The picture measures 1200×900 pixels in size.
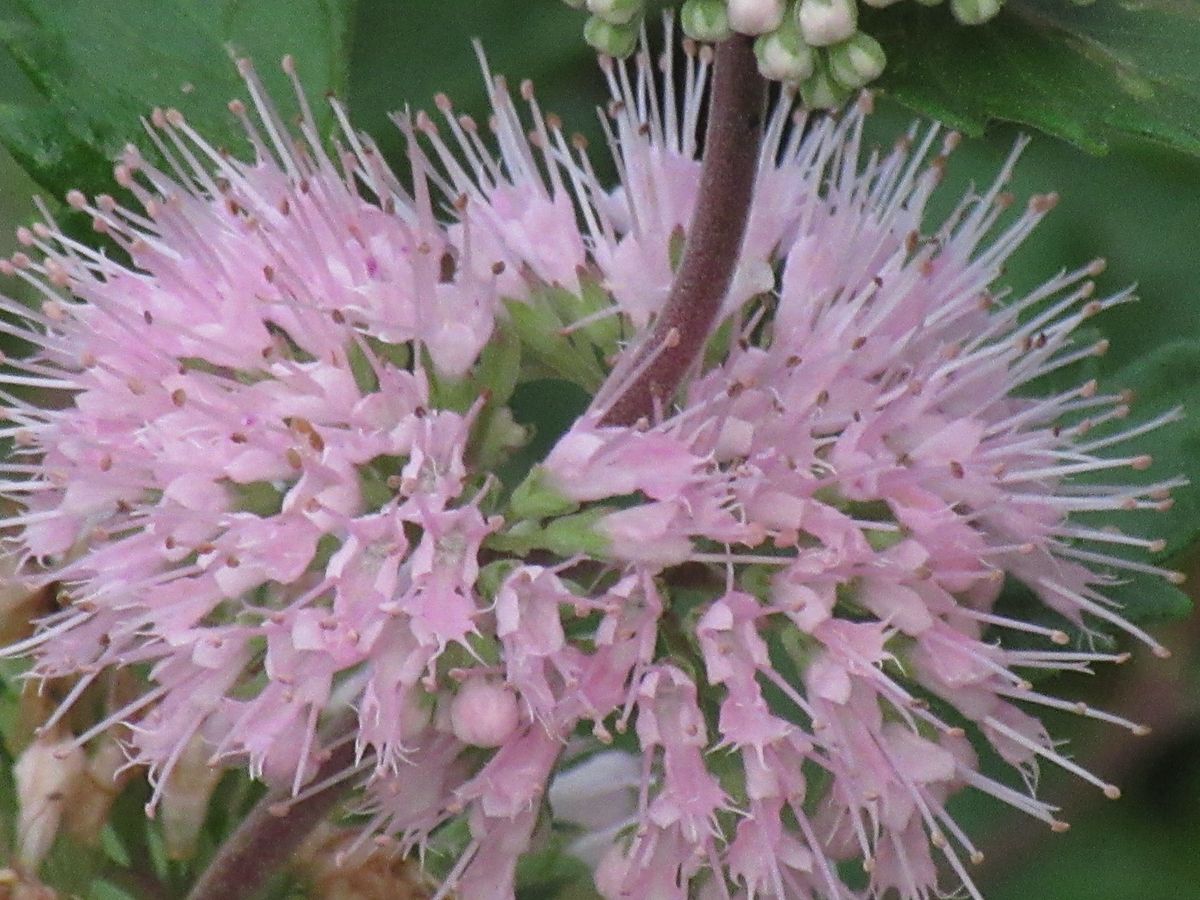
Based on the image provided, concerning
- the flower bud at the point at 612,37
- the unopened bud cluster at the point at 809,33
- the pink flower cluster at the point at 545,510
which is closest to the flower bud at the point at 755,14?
the unopened bud cluster at the point at 809,33

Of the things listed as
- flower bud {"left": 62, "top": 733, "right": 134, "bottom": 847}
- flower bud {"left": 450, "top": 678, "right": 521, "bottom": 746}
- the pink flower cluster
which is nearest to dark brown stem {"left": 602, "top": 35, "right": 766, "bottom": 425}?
the pink flower cluster

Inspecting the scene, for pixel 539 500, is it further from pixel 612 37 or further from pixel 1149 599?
pixel 1149 599

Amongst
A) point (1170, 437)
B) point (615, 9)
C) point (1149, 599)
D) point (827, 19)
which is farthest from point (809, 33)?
point (1170, 437)

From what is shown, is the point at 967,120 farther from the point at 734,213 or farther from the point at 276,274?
the point at 276,274

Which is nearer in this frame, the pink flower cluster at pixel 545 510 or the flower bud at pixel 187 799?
the pink flower cluster at pixel 545 510

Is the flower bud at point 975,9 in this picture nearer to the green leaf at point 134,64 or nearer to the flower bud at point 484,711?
the flower bud at point 484,711

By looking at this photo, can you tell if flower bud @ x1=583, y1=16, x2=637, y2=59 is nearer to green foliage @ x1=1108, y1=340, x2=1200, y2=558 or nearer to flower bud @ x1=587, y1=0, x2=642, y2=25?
flower bud @ x1=587, y1=0, x2=642, y2=25
